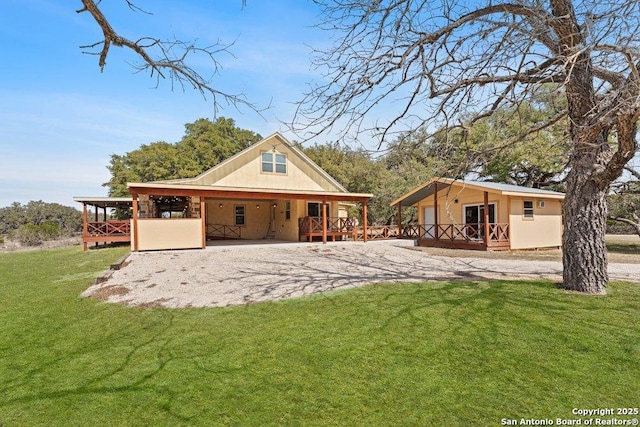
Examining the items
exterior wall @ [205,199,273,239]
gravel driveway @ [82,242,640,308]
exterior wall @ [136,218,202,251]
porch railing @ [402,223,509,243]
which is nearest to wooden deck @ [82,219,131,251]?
exterior wall @ [205,199,273,239]

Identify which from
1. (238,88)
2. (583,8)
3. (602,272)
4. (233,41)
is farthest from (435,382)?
(583,8)

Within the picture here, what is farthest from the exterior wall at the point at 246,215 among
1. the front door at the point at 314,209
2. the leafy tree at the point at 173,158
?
the leafy tree at the point at 173,158

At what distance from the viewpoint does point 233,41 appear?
3.93 metres

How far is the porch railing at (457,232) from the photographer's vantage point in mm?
14953

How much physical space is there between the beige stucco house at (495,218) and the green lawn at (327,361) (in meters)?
9.76

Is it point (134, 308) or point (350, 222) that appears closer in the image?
point (134, 308)

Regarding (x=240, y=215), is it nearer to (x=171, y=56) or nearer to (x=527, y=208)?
(x=527, y=208)

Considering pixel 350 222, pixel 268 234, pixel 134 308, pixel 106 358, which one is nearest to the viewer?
pixel 106 358

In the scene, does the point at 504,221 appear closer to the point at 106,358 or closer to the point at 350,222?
the point at 350,222

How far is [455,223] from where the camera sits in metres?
17.1

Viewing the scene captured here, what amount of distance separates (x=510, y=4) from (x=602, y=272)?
460 cm

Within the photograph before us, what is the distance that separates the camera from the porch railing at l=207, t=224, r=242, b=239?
1977 centimetres

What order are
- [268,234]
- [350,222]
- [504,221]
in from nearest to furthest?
1. [504,221]
2. [350,222]
3. [268,234]

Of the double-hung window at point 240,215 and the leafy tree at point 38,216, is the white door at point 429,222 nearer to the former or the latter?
the double-hung window at point 240,215
